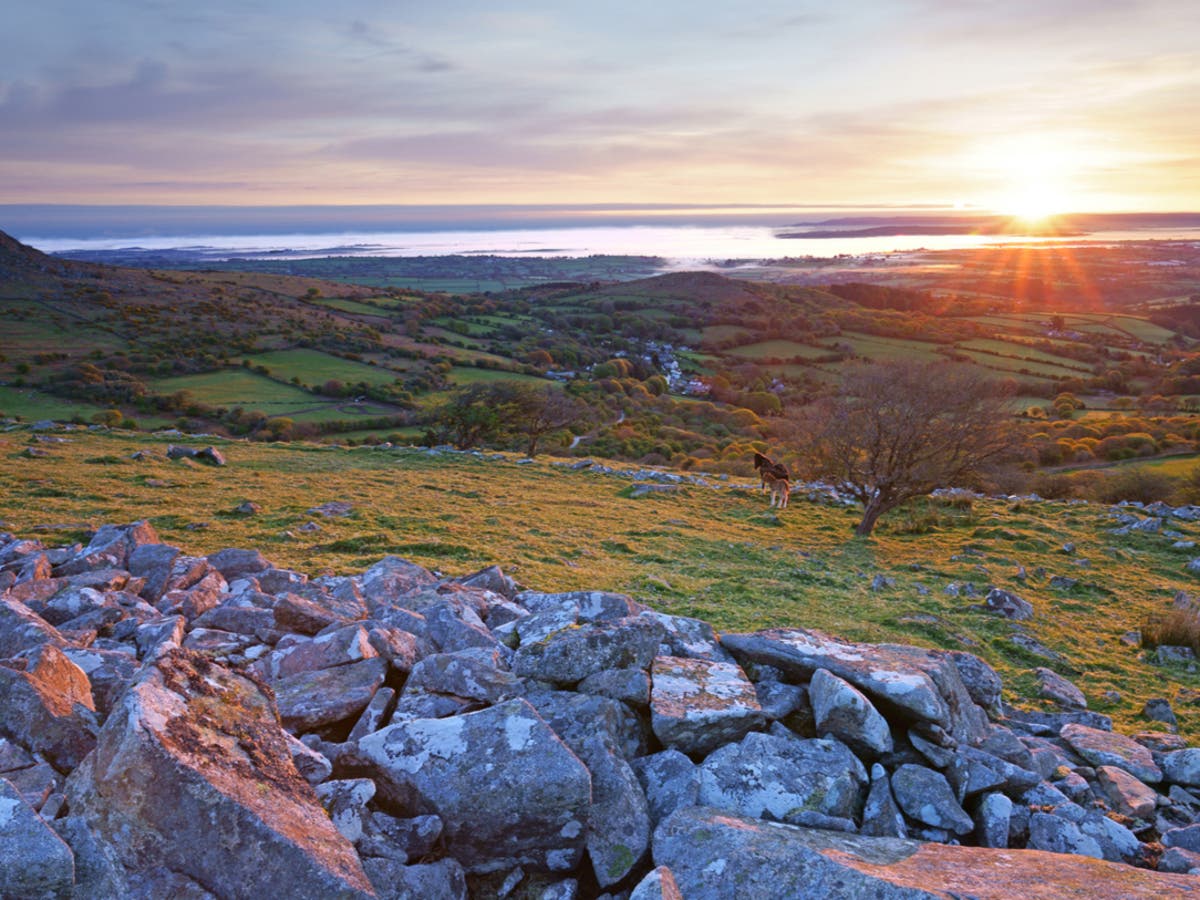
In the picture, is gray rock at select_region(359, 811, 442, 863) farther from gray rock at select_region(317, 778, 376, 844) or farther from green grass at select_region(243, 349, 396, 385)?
green grass at select_region(243, 349, 396, 385)

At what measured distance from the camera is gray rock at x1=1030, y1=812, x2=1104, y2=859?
520 centimetres

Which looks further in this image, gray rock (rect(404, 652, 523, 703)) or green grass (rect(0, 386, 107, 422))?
green grass (rect(0, 386, 107, 422))

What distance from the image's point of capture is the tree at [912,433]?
2250cm

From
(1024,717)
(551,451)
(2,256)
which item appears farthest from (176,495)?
(2,256)

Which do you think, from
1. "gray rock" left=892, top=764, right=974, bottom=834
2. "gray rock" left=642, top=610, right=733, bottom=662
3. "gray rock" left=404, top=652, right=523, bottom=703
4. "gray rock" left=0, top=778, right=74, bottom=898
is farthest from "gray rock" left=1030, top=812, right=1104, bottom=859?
"gray rock" left=0, top=778, right=74, bottom=898

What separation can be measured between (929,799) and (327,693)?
4782 mm

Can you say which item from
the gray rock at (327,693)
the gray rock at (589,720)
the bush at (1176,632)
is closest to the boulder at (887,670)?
the gray rock at (589,720)

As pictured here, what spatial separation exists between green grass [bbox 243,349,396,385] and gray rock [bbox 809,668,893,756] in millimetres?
68496

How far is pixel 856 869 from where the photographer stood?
4125 millimetres

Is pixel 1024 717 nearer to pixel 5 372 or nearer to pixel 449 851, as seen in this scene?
pixel 449 851

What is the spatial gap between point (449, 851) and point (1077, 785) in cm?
537

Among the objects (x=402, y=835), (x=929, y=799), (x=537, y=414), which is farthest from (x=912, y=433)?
(x=402, y=835)

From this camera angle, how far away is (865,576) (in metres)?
16.9

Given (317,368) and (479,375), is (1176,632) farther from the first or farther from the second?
(317,368)
